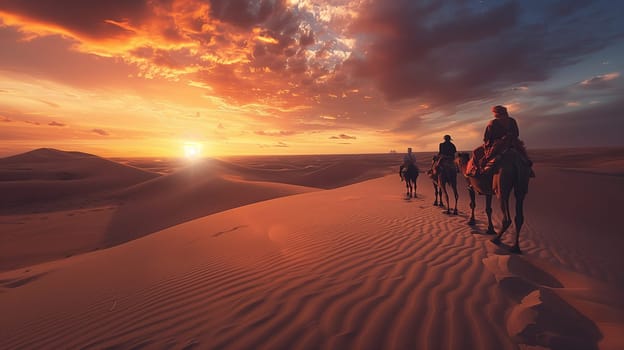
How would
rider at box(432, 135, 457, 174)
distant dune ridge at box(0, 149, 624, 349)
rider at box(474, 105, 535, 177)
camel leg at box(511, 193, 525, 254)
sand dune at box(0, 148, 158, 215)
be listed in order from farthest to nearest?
sand dune at box(0, 148, 158, 215) < rider at box(432, 135, 457, 174) < rider at box(474, 105, 535, 177) < camel leg at box(511, 193, 525, 254) < distant dune ridge at box(0, 149, 624, 349)

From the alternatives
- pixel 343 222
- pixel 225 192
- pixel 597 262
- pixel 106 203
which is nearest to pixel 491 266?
pixel 597 262

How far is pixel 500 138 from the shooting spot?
5.95 m

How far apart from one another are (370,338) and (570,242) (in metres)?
8.32

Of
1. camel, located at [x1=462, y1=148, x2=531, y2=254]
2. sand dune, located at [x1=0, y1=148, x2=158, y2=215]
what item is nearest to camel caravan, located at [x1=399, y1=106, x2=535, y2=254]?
camel, located at [x1=462, y1=148, x2=531, y2=254]

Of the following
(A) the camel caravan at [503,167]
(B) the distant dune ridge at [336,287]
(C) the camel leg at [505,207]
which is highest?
(A) the camel caravan at [503,167]

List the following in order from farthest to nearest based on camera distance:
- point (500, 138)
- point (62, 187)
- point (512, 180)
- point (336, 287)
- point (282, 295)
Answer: point (62, 187) < point (500, 138) < point (512, 180) < point (336, 287) < point (282, 295)

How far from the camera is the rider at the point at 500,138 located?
5789mm

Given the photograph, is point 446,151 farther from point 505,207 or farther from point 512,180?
point 505,207

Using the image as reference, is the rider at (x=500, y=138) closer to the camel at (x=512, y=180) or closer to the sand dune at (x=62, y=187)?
the camel at (x=512, y=180)

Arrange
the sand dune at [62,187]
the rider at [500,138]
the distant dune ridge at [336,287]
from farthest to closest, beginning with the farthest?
the sand dune at [62,187], the rider at [500,138], the distant dune ridge at [336,287]

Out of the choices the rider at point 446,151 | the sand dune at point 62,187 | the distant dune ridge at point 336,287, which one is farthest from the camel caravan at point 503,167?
the sand dune at point 62,187

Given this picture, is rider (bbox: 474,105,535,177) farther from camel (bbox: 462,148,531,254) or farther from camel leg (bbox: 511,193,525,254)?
camel leg (bbox: 511,193,525,254)

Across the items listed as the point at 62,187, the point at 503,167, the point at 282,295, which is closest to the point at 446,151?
the point at 503,167

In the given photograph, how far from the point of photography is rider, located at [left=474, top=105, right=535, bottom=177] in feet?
19.0
